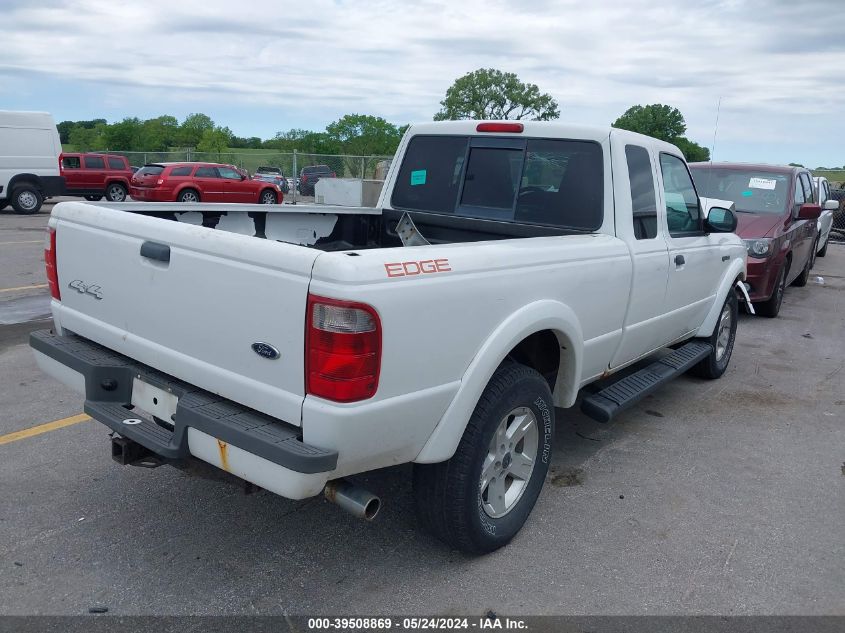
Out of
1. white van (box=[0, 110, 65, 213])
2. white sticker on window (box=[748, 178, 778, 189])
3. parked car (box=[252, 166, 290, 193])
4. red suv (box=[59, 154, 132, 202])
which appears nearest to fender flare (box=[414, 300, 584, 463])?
white sticker on window (box=[748, 178, 778, 189])

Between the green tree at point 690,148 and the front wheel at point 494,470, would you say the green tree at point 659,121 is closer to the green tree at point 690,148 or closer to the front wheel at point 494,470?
the green tree at point 690,148

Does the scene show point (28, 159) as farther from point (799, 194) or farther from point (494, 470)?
point (494, 470)

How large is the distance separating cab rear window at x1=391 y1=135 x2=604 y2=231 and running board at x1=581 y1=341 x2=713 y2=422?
100 centimetres

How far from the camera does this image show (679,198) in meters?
4.96

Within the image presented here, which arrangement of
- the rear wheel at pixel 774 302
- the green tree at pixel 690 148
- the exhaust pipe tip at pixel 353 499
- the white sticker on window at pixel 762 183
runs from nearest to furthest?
the exhaust pipe tip at pixel 353 499 < the rear wheel at pixel 774 302 < the white sticker on window at pixel 762 183 < the green tree at pixel 690 148

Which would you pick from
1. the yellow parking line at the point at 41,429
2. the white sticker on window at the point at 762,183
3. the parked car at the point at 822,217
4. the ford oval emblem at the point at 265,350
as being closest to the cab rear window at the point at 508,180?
the ford oval emblem at the point at 265,350

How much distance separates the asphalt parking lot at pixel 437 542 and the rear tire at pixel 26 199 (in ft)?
52.5

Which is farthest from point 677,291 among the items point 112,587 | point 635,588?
point 112,587

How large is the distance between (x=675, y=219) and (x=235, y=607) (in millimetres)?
3630

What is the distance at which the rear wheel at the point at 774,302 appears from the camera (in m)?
9.09

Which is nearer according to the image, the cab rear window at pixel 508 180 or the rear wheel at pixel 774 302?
the cab rear window at pixel 508 180

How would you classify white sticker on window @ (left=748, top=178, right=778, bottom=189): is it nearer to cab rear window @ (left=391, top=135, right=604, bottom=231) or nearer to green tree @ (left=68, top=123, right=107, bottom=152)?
cab rear window @ (left=391, top=135, right=604, bottom=231)

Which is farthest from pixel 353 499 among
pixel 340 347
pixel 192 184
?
pixel 192 184

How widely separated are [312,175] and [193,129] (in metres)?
50.0
